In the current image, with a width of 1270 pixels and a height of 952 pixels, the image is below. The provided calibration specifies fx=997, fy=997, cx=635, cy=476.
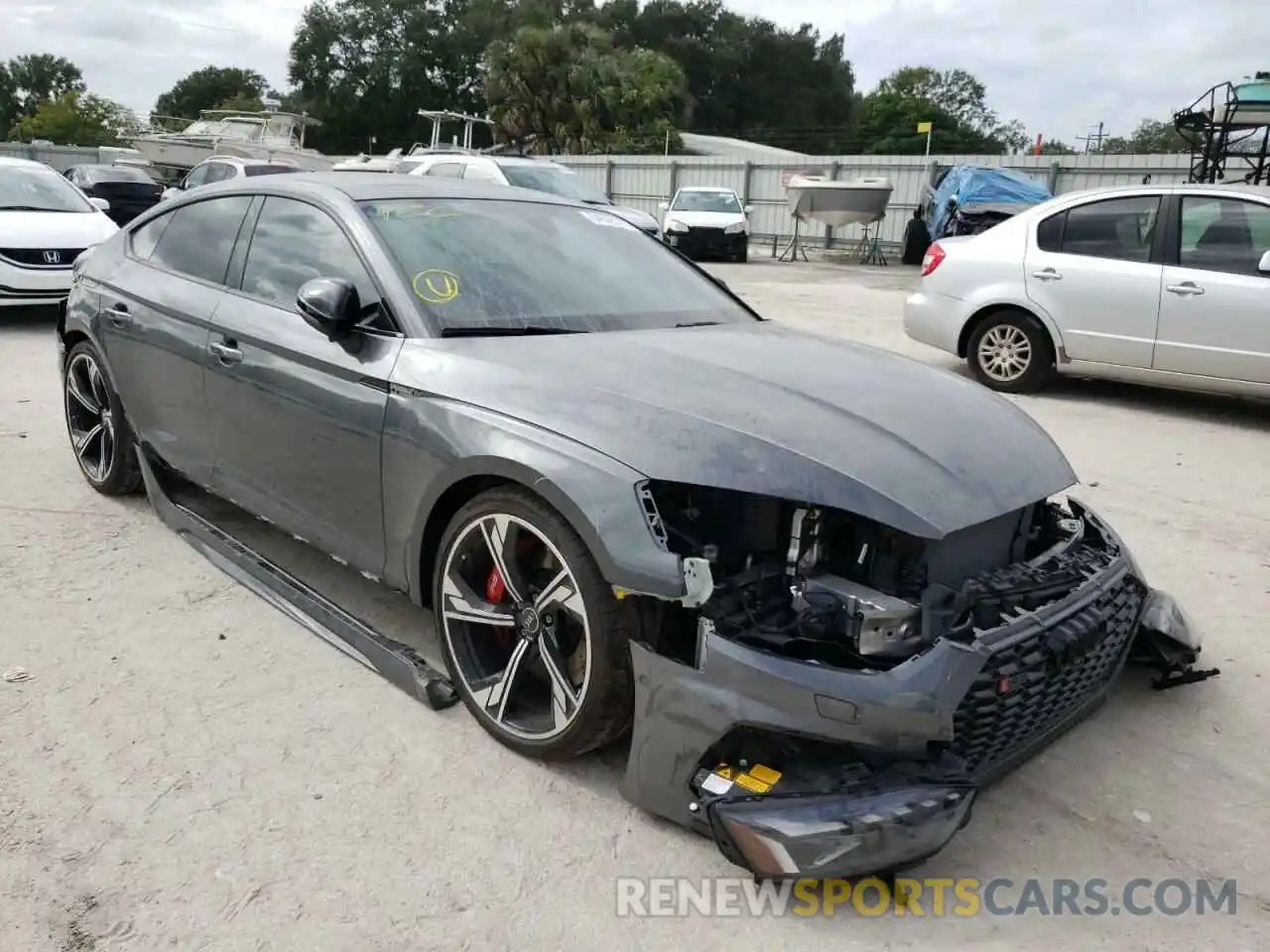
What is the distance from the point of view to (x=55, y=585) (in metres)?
3.78

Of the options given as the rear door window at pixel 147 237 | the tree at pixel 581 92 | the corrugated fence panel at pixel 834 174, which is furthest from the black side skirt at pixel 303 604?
the tree at pixel 581 92

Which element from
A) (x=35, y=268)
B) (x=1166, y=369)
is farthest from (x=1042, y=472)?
(x=35, y=268)

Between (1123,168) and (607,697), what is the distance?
21455mm

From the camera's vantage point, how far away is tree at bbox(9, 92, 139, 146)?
6106 centimetres

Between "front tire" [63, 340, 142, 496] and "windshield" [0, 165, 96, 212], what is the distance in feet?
21.0

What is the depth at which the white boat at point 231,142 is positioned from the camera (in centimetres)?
2495

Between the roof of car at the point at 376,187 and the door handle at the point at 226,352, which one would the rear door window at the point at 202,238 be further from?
the door handle at the point at 226,352

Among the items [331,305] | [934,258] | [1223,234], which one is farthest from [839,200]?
[331,305]

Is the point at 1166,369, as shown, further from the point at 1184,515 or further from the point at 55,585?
the point at 55,585

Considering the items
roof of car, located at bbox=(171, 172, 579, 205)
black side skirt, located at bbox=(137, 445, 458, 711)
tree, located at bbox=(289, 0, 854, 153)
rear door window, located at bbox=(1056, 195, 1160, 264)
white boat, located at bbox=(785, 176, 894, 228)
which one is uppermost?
tree, located at bbox=(289, 0, 854, 153)

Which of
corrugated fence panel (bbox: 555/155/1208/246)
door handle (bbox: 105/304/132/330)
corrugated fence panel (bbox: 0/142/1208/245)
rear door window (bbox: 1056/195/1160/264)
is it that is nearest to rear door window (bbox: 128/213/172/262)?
door handle (bbox: 105/304/132/330)

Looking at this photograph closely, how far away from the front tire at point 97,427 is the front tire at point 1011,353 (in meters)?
5.93

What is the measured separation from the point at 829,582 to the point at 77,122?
7217cm

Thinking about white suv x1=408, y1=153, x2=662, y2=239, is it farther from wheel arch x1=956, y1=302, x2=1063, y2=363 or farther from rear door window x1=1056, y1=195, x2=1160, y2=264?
rear door window x1=1056, y1=195, x2=1160, y2=264
